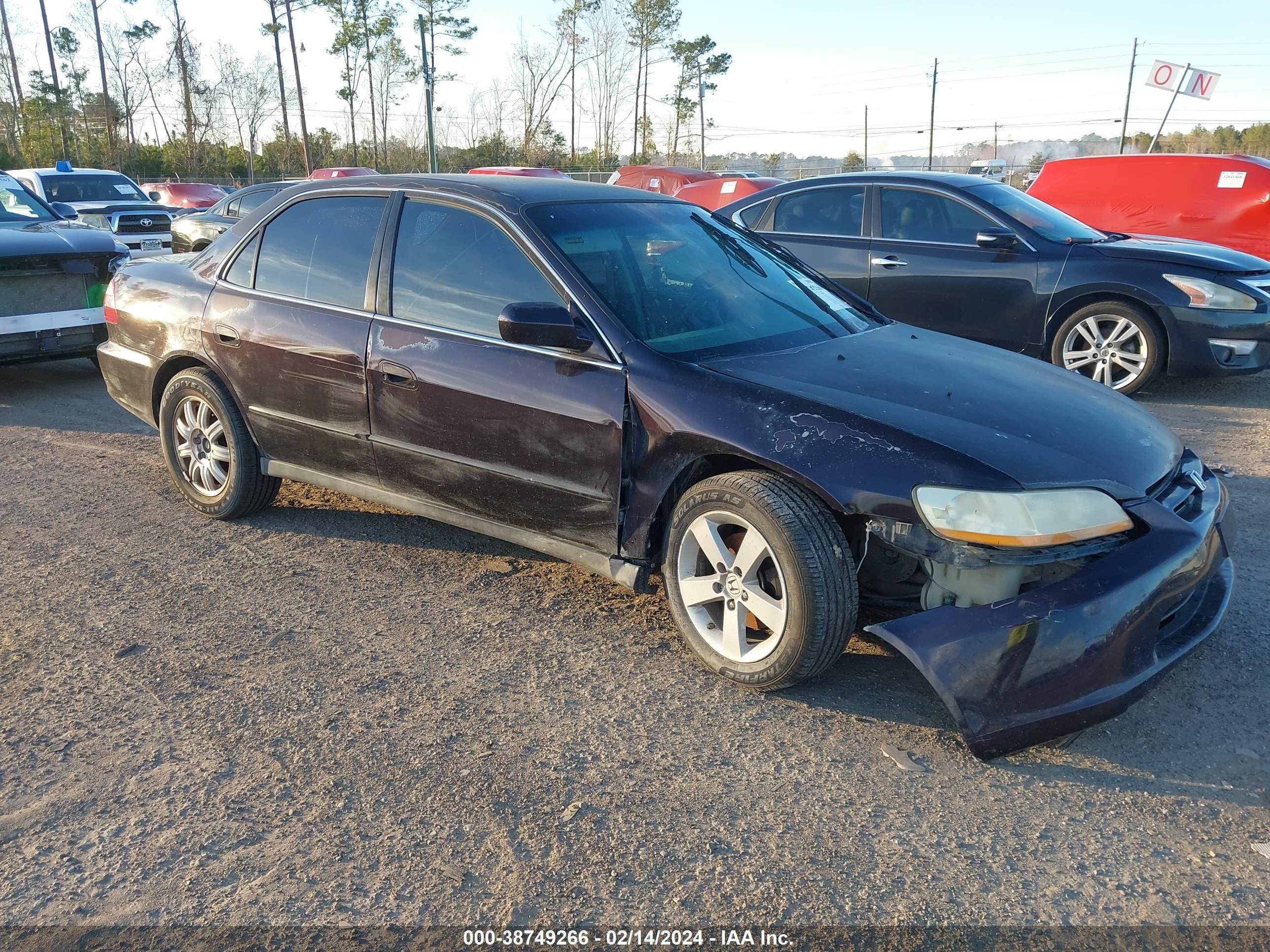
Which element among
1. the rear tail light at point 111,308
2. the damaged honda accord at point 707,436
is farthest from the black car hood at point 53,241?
the damaged honda accord at point 707,436

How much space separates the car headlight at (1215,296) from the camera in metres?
6.86

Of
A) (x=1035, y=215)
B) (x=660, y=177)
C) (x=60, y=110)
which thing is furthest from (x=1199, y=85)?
(x=60, y=110)

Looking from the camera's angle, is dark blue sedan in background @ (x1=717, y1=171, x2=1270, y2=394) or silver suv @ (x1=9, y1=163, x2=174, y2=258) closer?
dark blue sedan in background @ (x1=717, y1=171, x2=1270, y2=394)

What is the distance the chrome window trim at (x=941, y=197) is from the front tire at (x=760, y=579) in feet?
17.0

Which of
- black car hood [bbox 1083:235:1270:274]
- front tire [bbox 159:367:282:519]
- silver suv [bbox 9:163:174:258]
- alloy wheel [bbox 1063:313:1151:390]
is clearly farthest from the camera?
silver suv [bbox 9:163:174:258]

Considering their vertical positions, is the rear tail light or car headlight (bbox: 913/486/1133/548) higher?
the rear tail light

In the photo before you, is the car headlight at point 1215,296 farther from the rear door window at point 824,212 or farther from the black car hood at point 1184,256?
the rear door window at point 824,212

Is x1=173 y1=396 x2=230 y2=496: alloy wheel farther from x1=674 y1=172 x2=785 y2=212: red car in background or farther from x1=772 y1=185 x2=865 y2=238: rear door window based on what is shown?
x1=674 y1=172 x2=785 y2=212: red car in background

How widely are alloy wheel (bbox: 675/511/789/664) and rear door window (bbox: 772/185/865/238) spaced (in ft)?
17.9

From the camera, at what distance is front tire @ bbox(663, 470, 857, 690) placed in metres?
2.99

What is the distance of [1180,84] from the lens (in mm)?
23047

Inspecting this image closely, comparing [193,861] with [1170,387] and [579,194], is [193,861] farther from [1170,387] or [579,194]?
[1170,387]

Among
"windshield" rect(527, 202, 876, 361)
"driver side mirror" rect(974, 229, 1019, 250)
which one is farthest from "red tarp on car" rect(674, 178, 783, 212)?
"windshield" rect(527, 202, 876, 361)

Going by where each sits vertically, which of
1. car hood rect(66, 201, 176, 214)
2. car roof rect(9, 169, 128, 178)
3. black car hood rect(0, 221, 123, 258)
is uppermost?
car roof rect(9, 169, 128, 178)
